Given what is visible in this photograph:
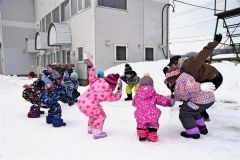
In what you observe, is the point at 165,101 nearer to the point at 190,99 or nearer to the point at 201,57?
the point at 190,99

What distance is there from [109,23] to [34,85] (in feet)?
26.7

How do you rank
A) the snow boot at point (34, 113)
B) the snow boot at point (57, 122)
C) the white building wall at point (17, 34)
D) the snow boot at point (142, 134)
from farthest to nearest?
1. the white building wall at point (17, 34)
2. the snow boot at point (34, 113)
3. the snow boot at point (57, 122)
4. the snow boot at point (142, 134)

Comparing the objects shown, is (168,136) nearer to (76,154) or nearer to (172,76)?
(172,76)

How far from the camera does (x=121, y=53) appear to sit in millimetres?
13438

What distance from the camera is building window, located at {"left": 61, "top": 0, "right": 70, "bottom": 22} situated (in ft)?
52.3

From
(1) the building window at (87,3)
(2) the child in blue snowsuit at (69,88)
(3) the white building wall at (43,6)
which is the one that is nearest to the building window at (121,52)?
(1) the building window at (87,3)

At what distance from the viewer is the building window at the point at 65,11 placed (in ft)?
52.3

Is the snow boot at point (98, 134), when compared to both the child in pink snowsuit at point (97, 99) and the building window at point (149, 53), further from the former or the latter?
the building window at point (149, 53)

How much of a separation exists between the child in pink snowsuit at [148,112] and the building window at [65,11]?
1360cm

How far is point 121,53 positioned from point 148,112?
33.2 ft

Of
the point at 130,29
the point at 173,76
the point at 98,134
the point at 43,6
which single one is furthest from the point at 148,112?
the point at 43,6

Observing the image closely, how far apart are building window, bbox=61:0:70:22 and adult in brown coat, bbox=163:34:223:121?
13.2 metres

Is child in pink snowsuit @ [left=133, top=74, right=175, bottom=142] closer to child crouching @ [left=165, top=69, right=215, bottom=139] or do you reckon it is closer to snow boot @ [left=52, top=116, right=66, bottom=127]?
child crouching @ [left=165, top=69, right=215, bottom=139]

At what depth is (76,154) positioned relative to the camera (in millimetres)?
3094
